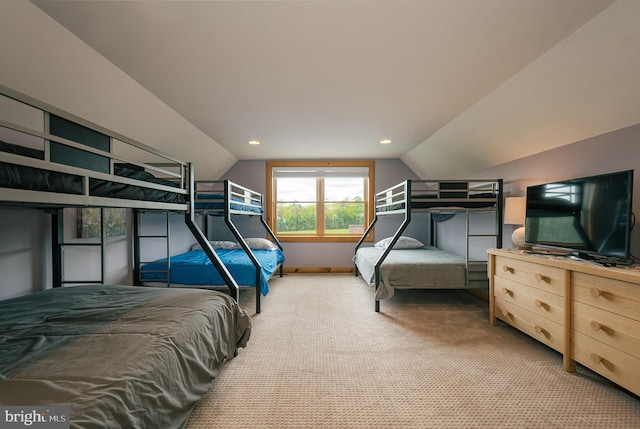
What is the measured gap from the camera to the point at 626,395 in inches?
59.4

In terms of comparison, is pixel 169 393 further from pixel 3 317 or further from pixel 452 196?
pixel 452 196

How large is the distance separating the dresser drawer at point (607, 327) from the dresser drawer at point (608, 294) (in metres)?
0.03

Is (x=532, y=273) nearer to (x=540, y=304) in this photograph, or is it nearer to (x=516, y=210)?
(x=540, y=304)

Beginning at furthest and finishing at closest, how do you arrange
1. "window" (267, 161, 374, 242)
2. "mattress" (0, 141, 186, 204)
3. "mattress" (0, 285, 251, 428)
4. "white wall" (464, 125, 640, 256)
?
"window" (267, 161, 374, 242), "white wall" (464, 125, 640, 256), "mattress" (0, 141, 186, 204), "mattress" (0, 285, 251, 428)

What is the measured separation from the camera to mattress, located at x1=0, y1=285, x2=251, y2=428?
0.80 m

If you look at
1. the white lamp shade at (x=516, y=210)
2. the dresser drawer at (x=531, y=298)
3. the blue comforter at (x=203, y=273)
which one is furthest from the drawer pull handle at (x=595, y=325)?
the blue comforter at (x=203, y=273)

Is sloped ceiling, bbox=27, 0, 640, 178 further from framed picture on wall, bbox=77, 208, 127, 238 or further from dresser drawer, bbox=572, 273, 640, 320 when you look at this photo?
framed picture on wall, bbox=77, 208, 127, 238

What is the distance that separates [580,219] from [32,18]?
3.63 metres

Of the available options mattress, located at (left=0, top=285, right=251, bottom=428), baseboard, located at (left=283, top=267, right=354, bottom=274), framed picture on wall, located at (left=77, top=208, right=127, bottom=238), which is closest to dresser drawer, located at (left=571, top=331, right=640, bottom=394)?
mattress, located at (left=0, top=285, right=251, bottom=428)

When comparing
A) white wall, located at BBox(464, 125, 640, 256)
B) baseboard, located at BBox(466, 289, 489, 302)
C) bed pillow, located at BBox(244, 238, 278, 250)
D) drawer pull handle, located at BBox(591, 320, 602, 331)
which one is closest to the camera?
drawer pull handle, located at BBox(591, 320, 602, 331)

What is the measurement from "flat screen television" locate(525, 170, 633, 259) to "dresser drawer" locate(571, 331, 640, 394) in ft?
1.84

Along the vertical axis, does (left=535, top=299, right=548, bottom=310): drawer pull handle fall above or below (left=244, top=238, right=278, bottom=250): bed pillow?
below

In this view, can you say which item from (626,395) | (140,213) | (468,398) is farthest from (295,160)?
(626,395)

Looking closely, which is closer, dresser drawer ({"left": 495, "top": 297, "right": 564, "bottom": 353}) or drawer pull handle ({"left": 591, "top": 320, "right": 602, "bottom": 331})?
drawer pull handle ({"left": 591, "top": 320, "right": 602, "bottom": 331})
